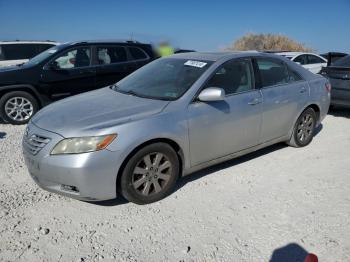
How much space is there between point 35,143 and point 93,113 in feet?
2.09

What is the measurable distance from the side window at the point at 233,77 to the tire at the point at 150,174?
97 cm

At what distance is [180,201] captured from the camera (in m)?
3.79

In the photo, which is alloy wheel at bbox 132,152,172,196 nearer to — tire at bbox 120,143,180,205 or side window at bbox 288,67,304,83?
tire at bbox 120,143,180,205

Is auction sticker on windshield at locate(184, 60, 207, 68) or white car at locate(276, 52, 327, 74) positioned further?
white car at locate(276, 52, 327, 74)

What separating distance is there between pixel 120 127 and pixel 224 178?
1.63 meters

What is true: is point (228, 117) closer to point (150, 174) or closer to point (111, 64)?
point (150, 174)

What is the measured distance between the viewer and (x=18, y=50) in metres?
11.0

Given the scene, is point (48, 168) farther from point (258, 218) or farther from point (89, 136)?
point (258, 218)

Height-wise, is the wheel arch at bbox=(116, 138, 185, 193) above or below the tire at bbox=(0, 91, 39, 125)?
above

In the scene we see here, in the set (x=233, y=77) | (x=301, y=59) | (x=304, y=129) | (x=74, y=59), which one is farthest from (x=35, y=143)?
(x=301, y=59)

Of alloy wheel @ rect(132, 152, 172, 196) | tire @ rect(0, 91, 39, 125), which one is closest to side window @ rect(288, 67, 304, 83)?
alloy wheel @ rect(132, 152, 172, 196)

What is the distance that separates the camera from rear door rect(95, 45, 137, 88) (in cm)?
760

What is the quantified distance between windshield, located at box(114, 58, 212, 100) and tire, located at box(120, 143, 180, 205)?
662 millimetres

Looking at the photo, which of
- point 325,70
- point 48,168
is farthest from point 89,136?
point 325,70
